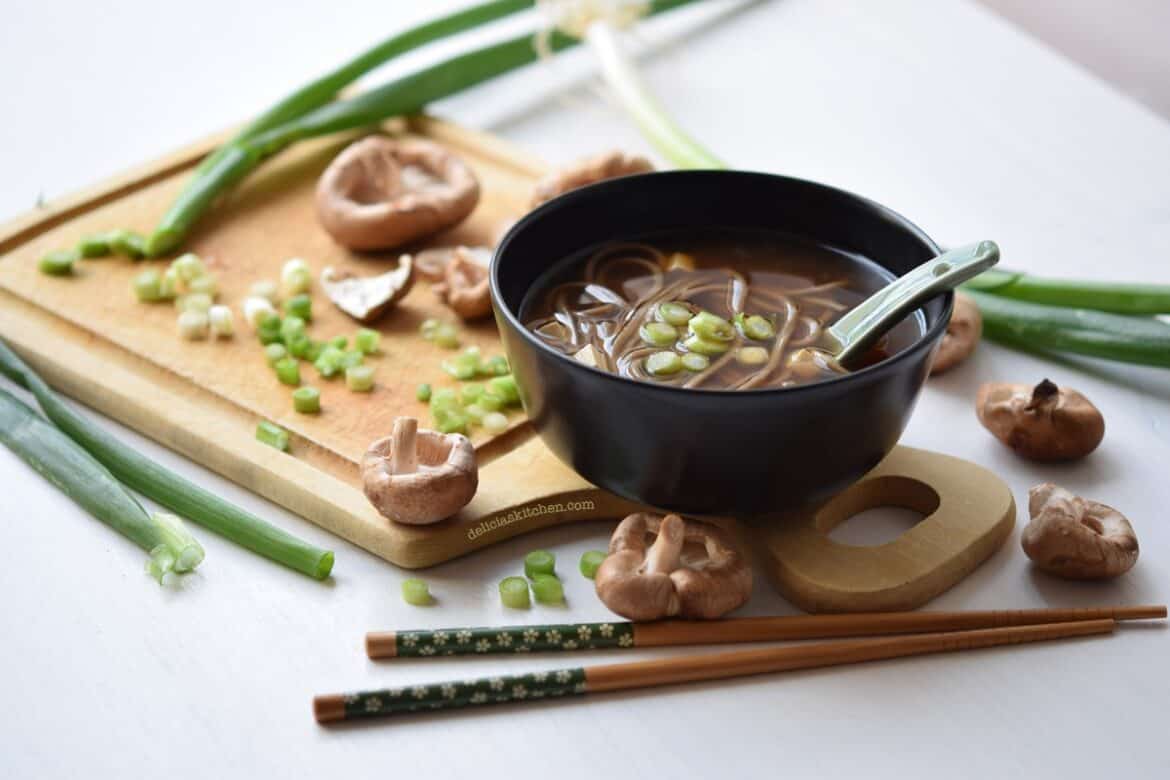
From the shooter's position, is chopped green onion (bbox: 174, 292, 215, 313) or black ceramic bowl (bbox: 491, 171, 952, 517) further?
chopped green onion (bbox: 174, 292, 215, 313)

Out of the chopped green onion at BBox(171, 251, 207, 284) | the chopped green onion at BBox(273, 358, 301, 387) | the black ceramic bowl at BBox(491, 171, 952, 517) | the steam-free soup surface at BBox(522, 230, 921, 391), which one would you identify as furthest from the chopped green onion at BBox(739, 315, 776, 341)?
the chopped green onion at BBox(171, 251, 207, 284)

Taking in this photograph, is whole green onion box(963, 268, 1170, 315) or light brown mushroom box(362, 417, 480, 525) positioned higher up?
whole green onion box(963, 268, 1170, 315)

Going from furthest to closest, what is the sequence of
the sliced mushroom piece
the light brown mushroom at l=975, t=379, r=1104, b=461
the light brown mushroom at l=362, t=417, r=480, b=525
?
the sliced mushroom piece → the light brown mushroom at l=975, t=379, r=1104, b=461 → the light brown mushroom at l=362, t=417, r=480, b=525

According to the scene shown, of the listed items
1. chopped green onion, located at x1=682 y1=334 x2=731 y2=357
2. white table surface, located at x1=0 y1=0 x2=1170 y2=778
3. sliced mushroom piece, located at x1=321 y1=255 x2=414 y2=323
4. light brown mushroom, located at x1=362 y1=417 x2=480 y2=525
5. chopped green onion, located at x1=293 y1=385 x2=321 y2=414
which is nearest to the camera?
white table surface, located at x1=0 y1=0 x2=1170 y2=778

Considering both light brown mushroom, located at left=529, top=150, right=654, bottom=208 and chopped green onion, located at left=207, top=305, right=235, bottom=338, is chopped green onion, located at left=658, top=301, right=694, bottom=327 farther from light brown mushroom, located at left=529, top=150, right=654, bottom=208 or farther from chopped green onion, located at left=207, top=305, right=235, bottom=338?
chopped green onion, located at left=207, top=305, right=235, bottom=338

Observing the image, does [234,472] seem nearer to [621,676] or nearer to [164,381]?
[164,381]

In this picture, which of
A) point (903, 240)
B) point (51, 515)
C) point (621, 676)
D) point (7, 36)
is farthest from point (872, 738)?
point (7, 36)

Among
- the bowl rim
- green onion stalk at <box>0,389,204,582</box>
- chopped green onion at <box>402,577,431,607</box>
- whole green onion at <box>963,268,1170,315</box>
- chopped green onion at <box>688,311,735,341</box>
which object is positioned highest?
the bowl rim
